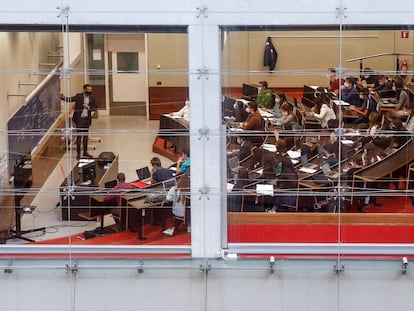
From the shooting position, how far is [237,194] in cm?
339

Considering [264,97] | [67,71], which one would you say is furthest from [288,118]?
[67,71]

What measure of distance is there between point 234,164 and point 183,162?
8.0 inches

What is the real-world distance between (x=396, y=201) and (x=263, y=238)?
63cm

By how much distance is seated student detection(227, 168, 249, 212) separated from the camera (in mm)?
3365

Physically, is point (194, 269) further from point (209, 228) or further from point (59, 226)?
point (59, 226)

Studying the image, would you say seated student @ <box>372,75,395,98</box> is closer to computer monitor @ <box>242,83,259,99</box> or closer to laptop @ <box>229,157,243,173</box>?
computer monitor @ <box>242,83,259,99</box>

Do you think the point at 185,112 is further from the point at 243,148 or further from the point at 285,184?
the point at 285,184

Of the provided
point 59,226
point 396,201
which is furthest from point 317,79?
point 59,226

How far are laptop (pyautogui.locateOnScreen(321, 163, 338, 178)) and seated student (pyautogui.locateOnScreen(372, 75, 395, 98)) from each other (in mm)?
1102

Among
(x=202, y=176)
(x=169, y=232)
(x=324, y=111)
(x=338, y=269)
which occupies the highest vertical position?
(x=324, y=111)

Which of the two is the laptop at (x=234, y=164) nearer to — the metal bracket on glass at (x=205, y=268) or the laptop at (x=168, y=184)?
the laptop at (x=168, y=184)
